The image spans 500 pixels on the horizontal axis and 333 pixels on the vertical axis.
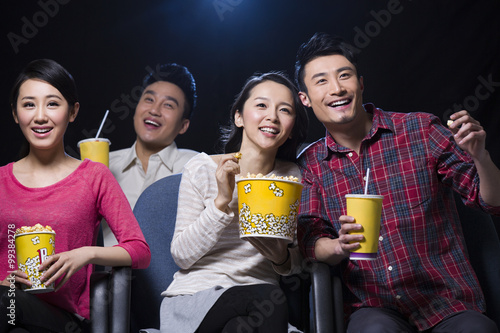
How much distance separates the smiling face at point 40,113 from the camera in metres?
2.11

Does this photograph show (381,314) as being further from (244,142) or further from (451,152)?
(244,142)

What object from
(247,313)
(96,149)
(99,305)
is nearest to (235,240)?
(247,313)

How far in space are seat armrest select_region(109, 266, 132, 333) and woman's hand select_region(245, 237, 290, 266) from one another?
1.42ft

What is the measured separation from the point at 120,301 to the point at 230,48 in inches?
95.2

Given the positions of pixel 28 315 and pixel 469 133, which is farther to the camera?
pixel 469 133

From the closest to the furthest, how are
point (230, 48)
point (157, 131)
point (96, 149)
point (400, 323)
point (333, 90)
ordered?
point (400, 323) < point (333, 90) < point (96, 149) < point (157, 131) < point (230, 48)

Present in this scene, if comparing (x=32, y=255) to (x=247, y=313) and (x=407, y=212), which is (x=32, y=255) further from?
(x=407, y=212)

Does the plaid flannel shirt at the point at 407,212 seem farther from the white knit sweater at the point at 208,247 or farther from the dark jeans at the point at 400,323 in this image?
the white knit sweater at the point at 208,247

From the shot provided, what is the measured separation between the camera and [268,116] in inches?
90.1

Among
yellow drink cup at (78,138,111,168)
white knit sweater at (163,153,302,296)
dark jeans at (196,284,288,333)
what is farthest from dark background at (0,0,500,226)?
dark jeans at (196,284,288,333)

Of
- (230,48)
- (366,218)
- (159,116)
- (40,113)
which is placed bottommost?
(366,218)

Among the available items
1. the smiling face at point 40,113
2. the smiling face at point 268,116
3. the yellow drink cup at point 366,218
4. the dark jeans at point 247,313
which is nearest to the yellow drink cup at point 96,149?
the smiling face at point 40,113

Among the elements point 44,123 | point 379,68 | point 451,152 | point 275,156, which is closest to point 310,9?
point 379,68

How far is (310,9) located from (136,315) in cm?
241
